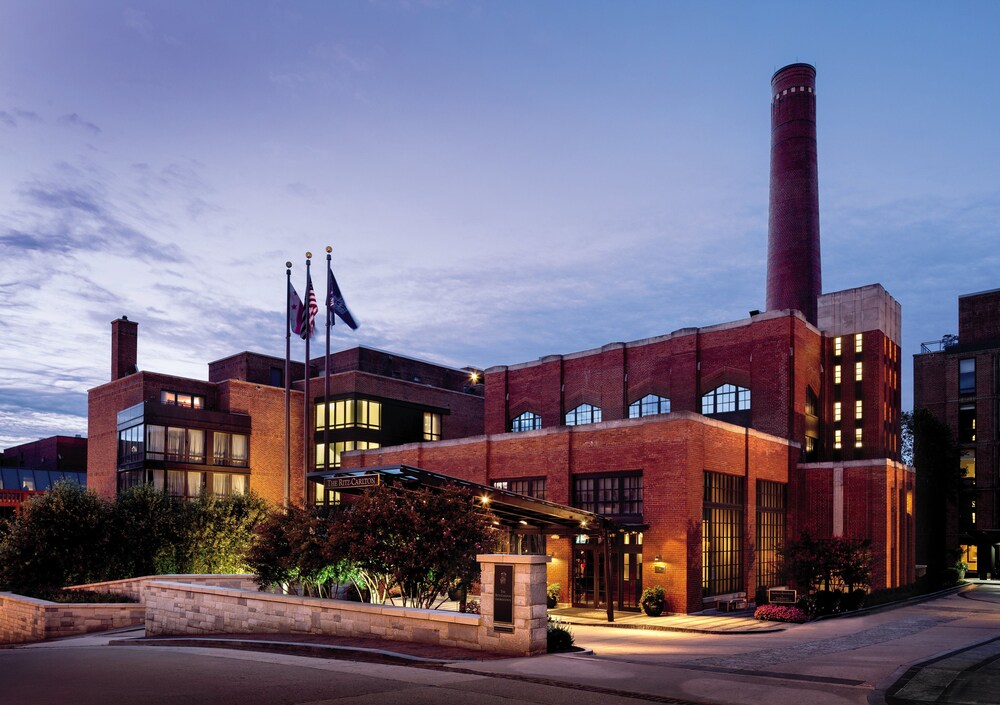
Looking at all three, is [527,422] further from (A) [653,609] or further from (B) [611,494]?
(A) [653,609]

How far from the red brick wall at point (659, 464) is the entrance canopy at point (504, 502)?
6.50 ft

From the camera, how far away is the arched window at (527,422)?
1967 inches

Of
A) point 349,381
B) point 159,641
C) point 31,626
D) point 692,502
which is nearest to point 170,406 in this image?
point 349,381

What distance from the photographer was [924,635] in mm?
25453

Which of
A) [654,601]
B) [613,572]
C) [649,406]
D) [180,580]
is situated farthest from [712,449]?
[180,580]

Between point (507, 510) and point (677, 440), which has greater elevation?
point (677, 440)

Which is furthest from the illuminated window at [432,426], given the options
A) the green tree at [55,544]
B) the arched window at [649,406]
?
the green tree at [55,544]

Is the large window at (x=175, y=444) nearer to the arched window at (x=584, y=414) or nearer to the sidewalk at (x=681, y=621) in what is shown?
the arched window at (x=584, y=414)

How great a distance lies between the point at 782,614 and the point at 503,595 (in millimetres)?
16393

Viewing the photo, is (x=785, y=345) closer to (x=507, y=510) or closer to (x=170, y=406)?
(x=507, y=510)

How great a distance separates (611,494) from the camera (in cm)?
3553

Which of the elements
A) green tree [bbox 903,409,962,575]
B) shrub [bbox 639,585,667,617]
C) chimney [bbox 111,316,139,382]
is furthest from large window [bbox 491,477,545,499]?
green tree [bbox 903,409,962,575]

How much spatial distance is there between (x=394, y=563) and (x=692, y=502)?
50.8 feet

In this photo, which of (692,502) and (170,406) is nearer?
(692,502)
